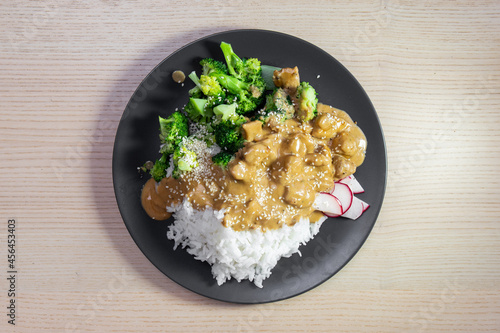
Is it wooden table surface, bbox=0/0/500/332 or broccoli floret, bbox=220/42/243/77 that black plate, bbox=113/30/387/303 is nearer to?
broccoli floret, bbox=220/42/243/77

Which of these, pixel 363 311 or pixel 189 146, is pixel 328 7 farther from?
pixel 363 311

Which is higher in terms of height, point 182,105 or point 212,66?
point 212,66

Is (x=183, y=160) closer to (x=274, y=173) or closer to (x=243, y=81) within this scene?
(x=274, y=173)

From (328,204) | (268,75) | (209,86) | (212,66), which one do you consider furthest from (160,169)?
(328,204)

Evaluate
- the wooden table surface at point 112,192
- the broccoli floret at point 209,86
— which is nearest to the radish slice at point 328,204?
the wooden table surface at point 112,192

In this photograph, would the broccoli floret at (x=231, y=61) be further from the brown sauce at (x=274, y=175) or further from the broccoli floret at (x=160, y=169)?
the broccoli floret at (x=160, y=169)

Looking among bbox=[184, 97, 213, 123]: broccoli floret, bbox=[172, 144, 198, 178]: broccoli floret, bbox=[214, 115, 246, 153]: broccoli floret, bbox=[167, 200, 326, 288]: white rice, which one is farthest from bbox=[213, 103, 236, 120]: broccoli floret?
bbox=[167, 200, 326, 288]: white rice
